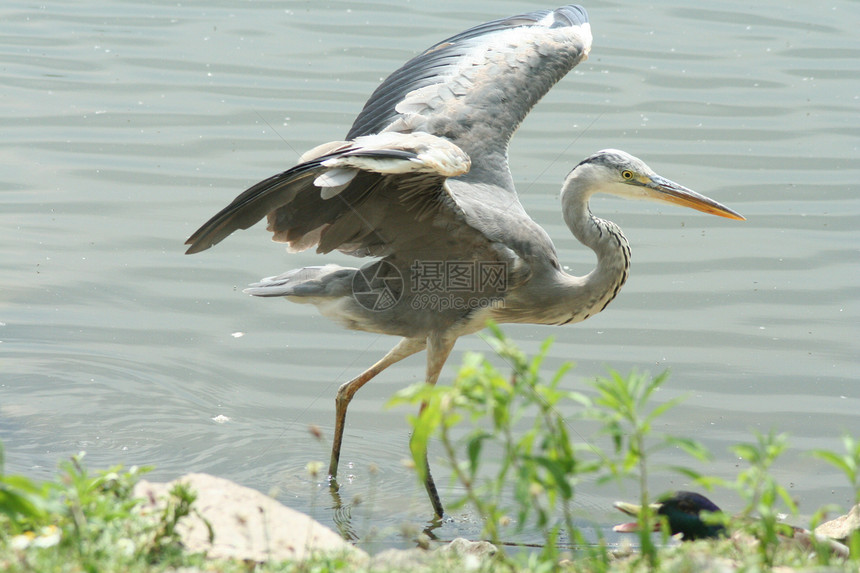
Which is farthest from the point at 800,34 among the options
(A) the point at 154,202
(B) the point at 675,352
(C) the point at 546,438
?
(C) the point at 546,438

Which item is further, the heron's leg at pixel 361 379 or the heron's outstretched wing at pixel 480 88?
the heron's outstretched wing at pixel 480 88

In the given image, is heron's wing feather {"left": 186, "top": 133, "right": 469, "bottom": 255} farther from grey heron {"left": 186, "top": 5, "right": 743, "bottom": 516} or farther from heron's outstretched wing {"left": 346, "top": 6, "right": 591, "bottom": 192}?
heron's outstretched wing {"left": 346, "top": 6, "right": 591, "bottom": 192}

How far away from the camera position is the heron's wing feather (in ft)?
12.1

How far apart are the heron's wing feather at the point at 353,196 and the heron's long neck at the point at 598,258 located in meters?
0.99

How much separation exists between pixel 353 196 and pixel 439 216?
0.39 meters

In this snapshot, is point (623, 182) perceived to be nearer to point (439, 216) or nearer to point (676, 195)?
point (676, 195)

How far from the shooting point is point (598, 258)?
16.6 ft

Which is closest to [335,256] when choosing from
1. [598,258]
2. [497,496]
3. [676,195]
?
[598,258]

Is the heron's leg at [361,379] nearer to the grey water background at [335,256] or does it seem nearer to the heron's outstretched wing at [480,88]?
the grey water background at [335,256]

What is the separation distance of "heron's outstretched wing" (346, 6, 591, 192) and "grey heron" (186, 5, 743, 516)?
10 millimetres

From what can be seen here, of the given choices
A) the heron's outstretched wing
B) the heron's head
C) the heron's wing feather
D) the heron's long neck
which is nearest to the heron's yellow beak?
the heron's head

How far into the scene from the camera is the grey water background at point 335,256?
5043 mm

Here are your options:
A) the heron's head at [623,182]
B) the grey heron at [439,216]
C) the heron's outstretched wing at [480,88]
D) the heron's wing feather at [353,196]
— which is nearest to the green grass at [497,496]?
the heron's wing feather at [353,196]

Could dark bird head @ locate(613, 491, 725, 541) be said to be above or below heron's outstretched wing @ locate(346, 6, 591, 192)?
below
